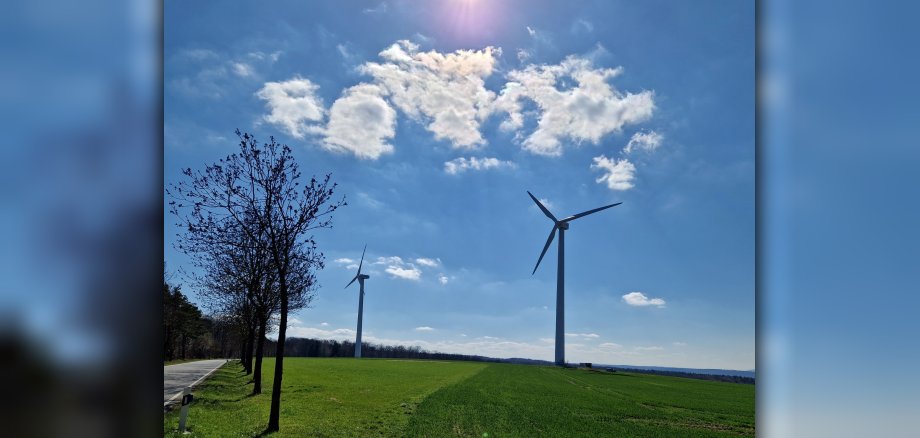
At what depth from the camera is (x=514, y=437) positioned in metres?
11.5

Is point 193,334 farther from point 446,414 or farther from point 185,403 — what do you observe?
point 185,403

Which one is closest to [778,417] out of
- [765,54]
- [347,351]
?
[765,54]

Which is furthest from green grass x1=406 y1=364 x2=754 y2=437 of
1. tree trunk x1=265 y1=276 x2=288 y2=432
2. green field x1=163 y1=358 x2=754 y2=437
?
tree trunk x1=265 y1=276 x2=288 y2=432

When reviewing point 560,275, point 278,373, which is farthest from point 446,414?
point 560,275

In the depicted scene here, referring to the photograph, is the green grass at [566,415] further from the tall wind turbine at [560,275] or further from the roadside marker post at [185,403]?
the tall wind turbine at [560,275]

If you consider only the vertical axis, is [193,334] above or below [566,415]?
below

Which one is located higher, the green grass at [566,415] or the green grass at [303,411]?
the green grass at [303,411]

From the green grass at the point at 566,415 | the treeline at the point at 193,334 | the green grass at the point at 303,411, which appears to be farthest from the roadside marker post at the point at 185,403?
the treeline at the point at 193,334

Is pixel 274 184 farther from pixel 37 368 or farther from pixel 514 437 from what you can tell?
pixel 37 368

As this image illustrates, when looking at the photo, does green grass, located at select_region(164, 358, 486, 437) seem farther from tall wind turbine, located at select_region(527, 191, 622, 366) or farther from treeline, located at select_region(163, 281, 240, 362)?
tall wind turbine, located at select_region(527, 191, 622, 366)

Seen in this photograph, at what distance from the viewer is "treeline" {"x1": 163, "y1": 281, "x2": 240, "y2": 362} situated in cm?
2794

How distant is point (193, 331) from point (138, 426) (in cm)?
4450

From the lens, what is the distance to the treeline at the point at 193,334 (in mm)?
27938

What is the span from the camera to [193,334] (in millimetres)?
41750
